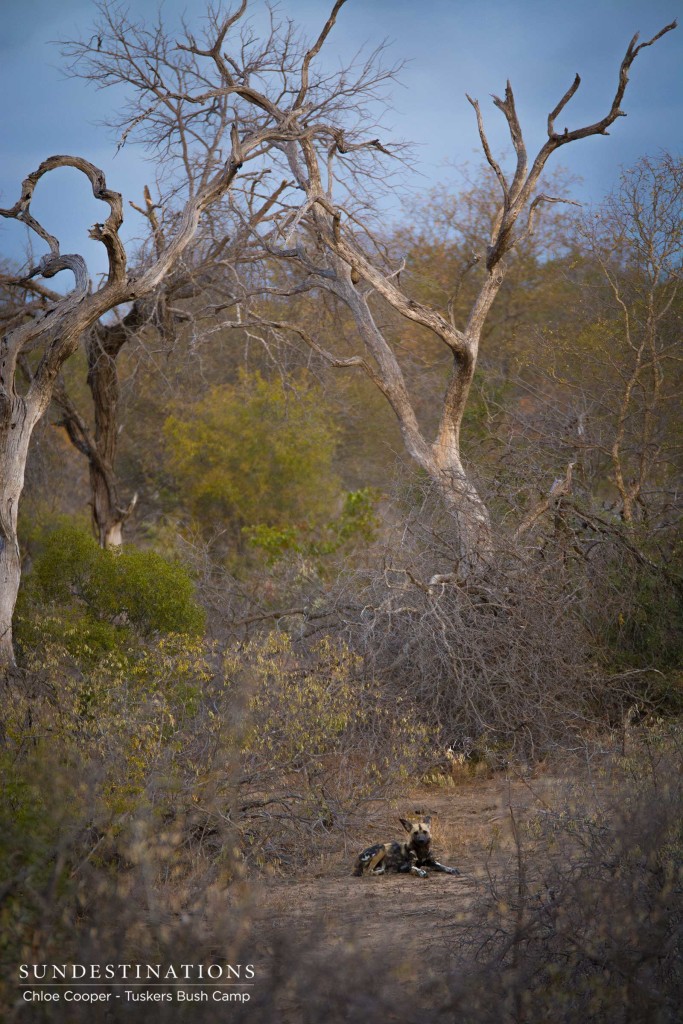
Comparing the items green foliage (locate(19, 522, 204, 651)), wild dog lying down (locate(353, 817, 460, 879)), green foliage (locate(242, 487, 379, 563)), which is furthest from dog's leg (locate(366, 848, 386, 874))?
green foliage (locate(242, 487, 379, 563))

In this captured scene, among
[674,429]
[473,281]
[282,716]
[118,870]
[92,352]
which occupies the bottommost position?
[118,870]

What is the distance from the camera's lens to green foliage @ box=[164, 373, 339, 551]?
54.3ft

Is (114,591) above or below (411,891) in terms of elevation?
above

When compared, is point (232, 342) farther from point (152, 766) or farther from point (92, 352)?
point (152, 766)

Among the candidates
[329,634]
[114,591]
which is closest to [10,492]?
[114,591]

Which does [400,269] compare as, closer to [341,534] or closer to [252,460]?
[341,534]

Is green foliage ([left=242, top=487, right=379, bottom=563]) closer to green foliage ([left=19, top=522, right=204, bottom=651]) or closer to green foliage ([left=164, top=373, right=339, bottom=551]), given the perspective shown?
green foliage ([left=164, top=373, right=339, bottom=551])

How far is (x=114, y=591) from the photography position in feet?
25.8

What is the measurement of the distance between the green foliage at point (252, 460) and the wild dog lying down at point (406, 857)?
1099cm

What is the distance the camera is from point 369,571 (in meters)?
7.98

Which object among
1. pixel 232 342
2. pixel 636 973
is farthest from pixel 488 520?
pixel 232 342

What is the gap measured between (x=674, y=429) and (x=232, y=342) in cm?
1124

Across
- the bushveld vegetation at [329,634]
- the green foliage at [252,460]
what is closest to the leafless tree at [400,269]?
the bushveld vegetation at [329,634]

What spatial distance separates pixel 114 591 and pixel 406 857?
143 inches
